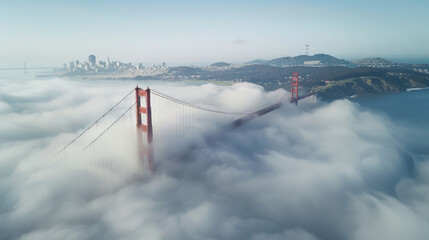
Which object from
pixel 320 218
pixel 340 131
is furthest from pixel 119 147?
pixel 340 131

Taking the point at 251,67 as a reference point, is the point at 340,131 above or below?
below

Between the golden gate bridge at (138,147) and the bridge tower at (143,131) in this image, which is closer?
the bridge tower at (143,131)

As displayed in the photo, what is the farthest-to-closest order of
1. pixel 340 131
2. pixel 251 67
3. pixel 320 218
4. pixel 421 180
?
pixel 251 67 < pixel 340 131 < pixel 421 180 < pixel 320 218

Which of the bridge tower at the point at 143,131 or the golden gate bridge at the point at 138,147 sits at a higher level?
the bridge tower at the point at 143,131

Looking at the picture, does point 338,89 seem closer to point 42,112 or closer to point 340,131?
point 340,131

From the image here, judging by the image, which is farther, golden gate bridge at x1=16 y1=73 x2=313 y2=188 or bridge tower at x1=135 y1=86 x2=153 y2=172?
golden gate bridge at x1=16 y1=73 x2=313 y2=188

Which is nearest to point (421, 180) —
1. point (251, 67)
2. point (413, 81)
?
point (413, 81)

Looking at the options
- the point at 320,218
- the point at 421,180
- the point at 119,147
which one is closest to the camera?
the point at 320,218

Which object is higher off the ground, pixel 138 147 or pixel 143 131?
pixel 143 131

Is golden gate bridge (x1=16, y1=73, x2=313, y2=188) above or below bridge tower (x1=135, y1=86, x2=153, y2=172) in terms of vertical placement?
below

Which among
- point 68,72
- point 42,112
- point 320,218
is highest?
point 68,72

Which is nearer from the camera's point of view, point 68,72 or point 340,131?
point 340,131
